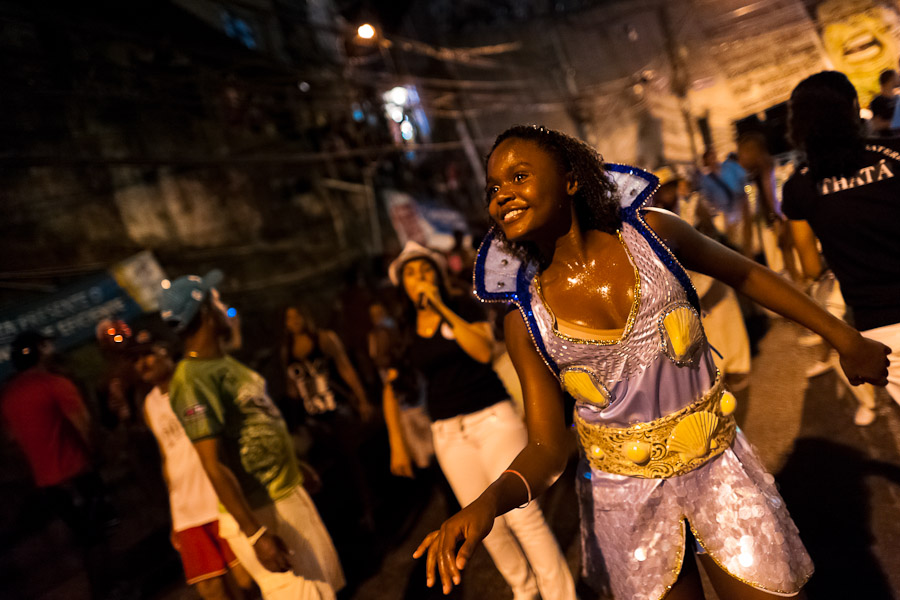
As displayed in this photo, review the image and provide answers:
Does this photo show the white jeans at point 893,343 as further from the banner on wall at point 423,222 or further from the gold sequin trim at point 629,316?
the banner on wall at point 423,222

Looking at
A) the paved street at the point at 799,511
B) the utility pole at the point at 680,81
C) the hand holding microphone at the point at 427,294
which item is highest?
the utility pole at the point at 680,81

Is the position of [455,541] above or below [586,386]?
below

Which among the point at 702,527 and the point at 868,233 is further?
the point at 868,233

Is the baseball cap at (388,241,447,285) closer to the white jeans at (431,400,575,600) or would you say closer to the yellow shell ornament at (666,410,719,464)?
the white jeans at (431,400,575,600)

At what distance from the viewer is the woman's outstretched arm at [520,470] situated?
129cm

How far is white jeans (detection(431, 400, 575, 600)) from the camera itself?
9.04 feet

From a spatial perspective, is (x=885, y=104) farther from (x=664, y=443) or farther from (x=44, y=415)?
(x=44, y=415)

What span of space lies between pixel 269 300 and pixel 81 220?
3.76m

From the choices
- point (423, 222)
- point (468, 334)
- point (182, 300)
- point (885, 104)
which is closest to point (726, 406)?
point (468, 334)

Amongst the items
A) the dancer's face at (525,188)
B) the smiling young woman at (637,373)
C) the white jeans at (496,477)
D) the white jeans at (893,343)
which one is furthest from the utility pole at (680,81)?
the dancer's face at (525,188)

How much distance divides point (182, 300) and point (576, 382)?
220 cm

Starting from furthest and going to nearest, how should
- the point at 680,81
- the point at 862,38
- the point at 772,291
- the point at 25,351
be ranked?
the point at 680,81 → the point at 862,38 → the point at 25,351 → the point at 772,291

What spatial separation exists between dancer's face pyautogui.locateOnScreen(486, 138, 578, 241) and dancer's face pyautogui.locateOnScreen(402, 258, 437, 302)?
1.69 m

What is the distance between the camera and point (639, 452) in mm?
1657
